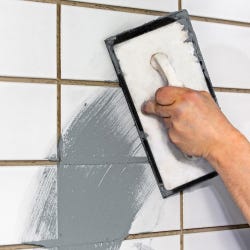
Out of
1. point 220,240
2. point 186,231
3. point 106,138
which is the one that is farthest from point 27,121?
point 220,240

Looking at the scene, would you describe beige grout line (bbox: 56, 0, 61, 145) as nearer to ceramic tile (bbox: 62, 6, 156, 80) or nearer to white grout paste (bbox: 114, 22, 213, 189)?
ceramic tile (bbox: 62, 6, 156, 80)

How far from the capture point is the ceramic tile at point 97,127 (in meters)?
1.10

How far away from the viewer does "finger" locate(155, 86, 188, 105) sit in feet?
3.57

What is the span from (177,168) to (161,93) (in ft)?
0.71

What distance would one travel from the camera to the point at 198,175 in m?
1.21

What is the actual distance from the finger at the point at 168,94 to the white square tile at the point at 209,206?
28 cm

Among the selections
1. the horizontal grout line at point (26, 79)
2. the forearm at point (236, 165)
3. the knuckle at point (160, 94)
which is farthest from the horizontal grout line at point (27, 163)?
the forearm at point (236, 165)

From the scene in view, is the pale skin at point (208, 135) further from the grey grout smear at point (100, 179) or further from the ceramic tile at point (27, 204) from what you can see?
the ceramic tile at point (27, 204)

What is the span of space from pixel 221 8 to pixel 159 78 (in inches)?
12.4

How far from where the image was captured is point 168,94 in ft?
3.58

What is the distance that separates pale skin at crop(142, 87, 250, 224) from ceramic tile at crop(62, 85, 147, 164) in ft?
0.34

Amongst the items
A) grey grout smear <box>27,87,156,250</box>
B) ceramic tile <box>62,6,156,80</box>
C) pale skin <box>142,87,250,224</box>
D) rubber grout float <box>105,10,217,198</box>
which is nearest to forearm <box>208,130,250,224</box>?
pale skin <box>142,87,250,224</box>

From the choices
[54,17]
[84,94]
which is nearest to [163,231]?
[84,94]

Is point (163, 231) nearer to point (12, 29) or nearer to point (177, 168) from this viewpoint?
point (177, 168)
